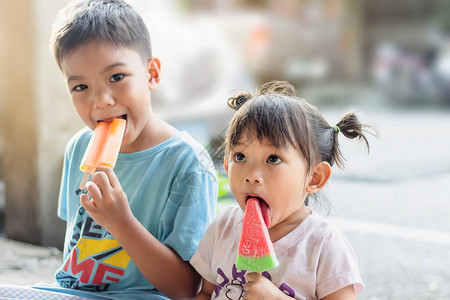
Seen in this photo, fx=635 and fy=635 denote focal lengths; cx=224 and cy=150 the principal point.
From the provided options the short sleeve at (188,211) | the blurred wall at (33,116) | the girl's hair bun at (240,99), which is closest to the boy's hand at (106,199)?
the short sleeve at (188,211)

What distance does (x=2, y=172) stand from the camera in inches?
142

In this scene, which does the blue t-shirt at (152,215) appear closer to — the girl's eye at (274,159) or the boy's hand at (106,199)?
the boy's hand at (106,199)

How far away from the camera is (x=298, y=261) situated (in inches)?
62.4

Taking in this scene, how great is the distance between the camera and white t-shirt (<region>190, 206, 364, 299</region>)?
1554mm

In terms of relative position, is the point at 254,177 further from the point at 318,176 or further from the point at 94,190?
the point at 94,190

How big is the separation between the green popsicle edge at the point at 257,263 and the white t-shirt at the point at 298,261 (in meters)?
0.10

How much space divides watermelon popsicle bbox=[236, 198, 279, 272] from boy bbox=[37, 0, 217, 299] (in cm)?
31

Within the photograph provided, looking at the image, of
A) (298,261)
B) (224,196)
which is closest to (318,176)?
(298,261)

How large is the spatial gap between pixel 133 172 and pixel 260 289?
61cm

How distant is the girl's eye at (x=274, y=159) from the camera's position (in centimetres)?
158

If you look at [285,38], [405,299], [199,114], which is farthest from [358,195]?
[285,38]

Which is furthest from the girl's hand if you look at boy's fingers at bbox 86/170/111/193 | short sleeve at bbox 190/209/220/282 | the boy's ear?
the boy's ear

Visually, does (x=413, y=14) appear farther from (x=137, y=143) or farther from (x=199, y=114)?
(x=137, y=143)

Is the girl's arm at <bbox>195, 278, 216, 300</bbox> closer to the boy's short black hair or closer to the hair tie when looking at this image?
the hair tie
